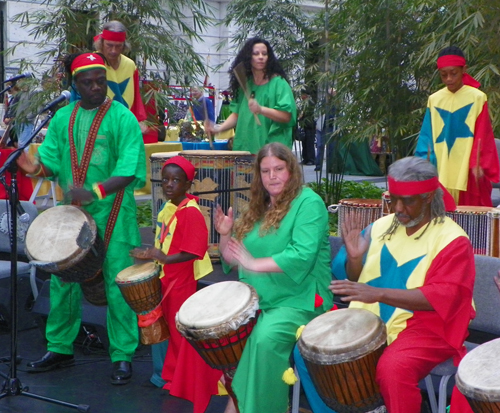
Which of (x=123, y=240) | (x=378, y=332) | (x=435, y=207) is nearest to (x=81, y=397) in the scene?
(x=123, y=240)

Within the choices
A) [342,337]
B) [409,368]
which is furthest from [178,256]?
[409,368]

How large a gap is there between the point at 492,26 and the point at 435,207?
369 cm

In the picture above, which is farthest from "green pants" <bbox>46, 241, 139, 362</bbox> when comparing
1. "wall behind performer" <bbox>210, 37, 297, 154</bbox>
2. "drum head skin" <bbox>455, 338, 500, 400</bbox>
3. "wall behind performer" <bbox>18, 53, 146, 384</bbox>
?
"drum head skin" <bbox>455, 338, 500, 400</bbox>

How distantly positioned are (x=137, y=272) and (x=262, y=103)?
6.40 feet

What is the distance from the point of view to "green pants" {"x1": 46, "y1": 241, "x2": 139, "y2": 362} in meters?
4.76

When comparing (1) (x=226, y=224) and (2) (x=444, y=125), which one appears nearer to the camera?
(1) (x=226, y=224)

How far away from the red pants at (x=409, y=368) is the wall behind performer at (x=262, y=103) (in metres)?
2.68

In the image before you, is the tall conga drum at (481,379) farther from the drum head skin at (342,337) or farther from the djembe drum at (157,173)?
the djembe drum at (157,173)

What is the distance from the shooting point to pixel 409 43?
8023 millimetres

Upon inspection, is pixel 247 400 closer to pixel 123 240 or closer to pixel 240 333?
pixel 240 333

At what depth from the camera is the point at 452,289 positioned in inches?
127

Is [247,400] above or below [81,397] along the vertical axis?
above

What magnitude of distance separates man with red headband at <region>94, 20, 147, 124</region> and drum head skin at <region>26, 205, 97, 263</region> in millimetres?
1819

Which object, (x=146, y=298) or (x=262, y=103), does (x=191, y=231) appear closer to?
(x=146, y=298)
